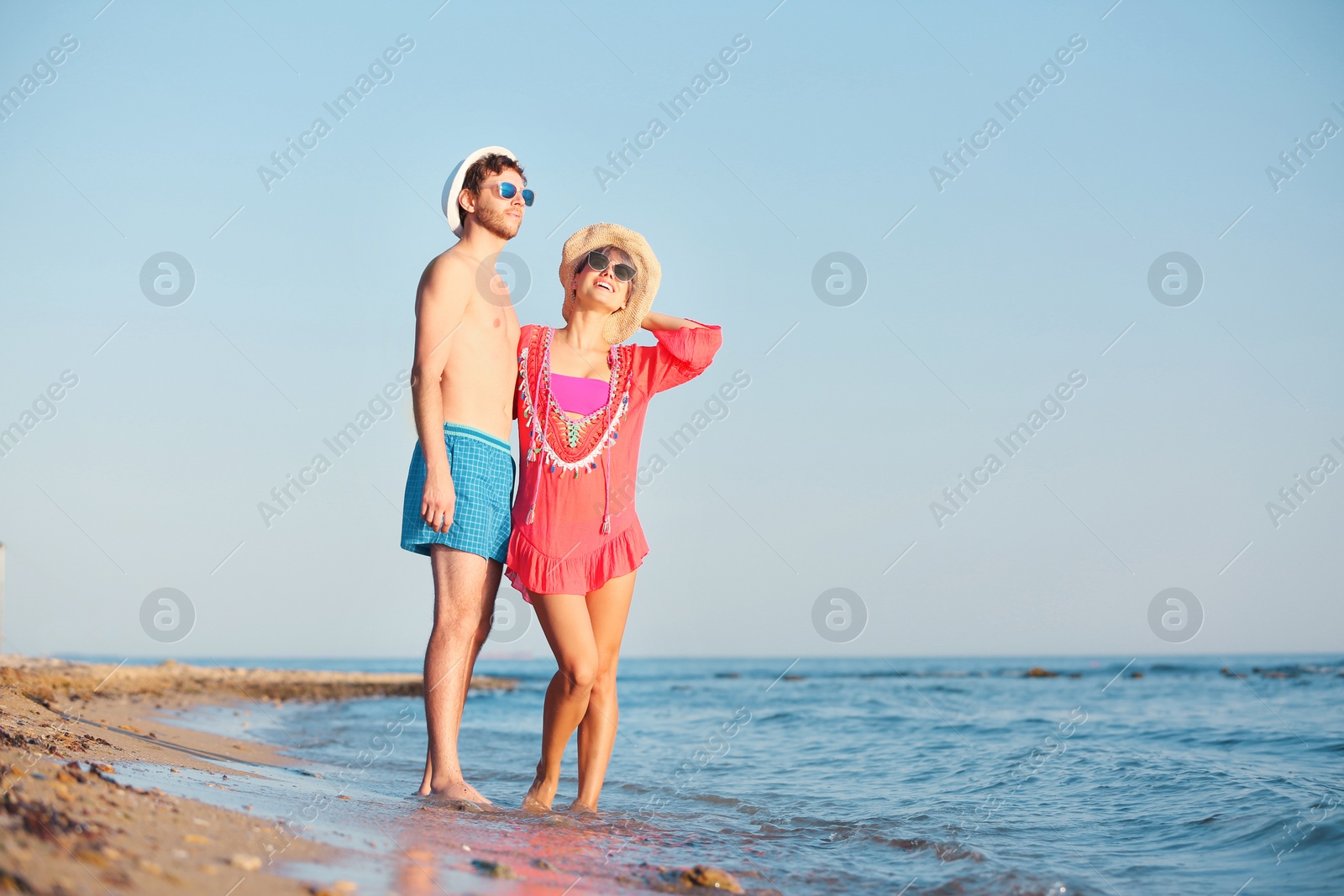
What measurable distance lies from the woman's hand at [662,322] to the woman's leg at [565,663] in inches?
47.4

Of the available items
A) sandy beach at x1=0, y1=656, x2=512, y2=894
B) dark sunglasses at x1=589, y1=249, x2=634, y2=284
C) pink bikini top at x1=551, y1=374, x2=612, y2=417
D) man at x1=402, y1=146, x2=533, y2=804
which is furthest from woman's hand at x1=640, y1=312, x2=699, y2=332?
sandy beach at x1=0, y1=656, x2=512, y2=894

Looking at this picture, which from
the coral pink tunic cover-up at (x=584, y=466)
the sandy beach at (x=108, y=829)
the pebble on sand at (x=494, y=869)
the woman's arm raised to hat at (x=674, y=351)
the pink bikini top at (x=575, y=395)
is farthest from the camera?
the woman's arm raised to hat at (x=674, y=351)

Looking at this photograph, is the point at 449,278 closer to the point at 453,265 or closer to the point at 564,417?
the point at 453,265

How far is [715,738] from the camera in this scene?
10.2 meters

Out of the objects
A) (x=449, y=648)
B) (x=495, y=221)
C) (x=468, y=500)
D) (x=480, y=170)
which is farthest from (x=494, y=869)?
(x=480, y=170)

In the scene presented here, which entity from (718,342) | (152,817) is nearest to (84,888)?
(152,817)

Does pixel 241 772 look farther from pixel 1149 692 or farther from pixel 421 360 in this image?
pixel 1149 692

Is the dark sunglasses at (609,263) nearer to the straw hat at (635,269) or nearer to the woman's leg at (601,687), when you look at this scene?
the straw hat at (635,269)

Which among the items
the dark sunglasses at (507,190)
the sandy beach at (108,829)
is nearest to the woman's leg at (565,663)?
the sandy beach at (108,829)

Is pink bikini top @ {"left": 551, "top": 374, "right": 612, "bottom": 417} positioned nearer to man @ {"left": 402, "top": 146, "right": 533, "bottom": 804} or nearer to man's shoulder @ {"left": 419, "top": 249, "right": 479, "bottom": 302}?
man @ {"left": 402, "top": 146, "right": 533, "bottom": 804}

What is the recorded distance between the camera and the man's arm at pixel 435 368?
370 centimetres

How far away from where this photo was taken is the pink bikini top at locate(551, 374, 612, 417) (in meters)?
3.97

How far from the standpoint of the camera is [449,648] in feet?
12.4

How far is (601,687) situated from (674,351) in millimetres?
1429
